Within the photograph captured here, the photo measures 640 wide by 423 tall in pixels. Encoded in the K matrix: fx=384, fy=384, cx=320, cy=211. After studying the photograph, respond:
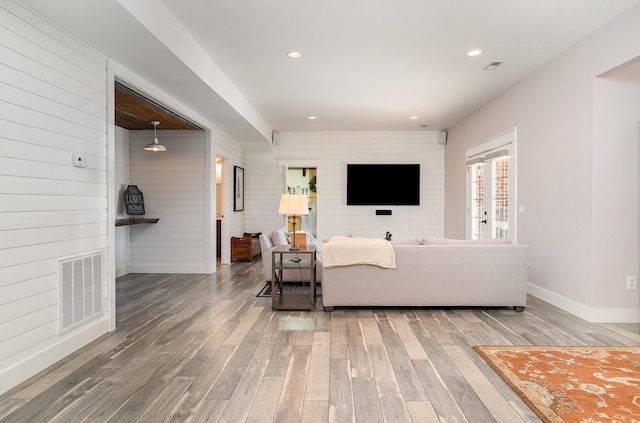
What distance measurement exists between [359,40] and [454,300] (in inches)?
114

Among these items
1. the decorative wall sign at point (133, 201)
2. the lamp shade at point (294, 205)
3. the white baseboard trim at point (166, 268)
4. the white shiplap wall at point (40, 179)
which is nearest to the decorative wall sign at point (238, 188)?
the white baseboard trim at point (166, 268)

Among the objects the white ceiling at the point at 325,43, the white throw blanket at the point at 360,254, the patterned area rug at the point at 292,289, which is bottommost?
the patterned area rug at the point at 292,289

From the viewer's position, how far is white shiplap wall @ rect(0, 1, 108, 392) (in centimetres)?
248

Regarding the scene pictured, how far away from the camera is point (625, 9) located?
10.8ft

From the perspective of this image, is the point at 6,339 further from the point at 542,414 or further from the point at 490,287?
the point at 490,287

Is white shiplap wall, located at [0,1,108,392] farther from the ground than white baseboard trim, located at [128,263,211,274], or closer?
farther from the ground

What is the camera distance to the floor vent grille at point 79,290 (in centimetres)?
295

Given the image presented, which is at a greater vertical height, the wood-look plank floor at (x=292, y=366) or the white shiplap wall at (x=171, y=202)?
the white shiplap wall at (x=171, y=202)

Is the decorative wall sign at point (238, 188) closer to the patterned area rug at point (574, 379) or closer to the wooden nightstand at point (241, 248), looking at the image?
the wooden nightstand at point (241, 248)

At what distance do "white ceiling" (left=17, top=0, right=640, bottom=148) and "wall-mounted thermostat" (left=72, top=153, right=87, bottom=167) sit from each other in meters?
0.95

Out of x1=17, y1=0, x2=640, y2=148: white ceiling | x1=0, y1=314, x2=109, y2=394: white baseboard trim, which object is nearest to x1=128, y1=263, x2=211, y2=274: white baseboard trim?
x1=17, y1=0, x2=640, y2=148: white ceiling

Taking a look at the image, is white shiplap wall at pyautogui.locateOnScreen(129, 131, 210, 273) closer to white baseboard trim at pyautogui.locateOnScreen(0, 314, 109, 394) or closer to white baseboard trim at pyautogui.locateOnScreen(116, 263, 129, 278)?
white baseboard trim at pyautogui.locateOnScreen(116, 263, 129, 278)

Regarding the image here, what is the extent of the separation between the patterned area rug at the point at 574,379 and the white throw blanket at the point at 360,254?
1296 mm

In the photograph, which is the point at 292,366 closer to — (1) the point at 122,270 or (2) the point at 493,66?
(2) the point at 493,66
